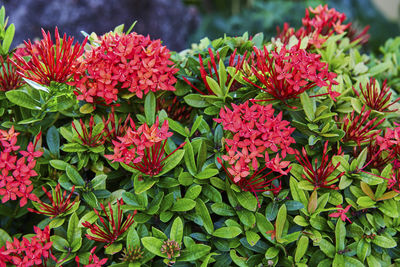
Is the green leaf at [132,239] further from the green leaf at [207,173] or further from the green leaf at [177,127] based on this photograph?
the green leaf at [177,127]

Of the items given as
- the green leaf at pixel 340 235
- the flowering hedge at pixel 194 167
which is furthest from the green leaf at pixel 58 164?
the green leaf at pixel 340 235

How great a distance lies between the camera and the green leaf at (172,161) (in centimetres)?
120

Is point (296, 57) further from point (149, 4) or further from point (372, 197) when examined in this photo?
point (149, 4)

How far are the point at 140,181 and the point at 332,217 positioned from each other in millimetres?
612

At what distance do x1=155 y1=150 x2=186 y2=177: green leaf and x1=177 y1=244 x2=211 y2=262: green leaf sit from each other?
24cm

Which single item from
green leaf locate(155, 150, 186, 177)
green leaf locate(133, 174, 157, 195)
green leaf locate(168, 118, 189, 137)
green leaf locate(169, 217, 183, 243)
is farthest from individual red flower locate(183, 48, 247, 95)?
green leaf locate(169, 217, 183, 243)

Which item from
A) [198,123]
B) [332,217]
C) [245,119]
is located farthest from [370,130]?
[198,123]

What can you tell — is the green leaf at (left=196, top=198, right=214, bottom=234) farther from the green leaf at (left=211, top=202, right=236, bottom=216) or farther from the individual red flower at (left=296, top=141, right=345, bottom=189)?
the individual red flower at (left=296, top=141, right=345, bottom=189)

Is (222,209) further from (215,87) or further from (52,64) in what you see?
(52,64)

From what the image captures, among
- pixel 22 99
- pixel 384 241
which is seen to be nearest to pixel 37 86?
pixel 22 99

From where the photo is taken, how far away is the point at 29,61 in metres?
1.39

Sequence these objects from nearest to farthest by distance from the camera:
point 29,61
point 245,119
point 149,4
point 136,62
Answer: point 245,119
point 136,62
point 29,61
point 149,4

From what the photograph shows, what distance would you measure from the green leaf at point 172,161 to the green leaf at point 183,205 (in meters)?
0.10

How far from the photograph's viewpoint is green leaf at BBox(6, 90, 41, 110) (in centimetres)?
126
